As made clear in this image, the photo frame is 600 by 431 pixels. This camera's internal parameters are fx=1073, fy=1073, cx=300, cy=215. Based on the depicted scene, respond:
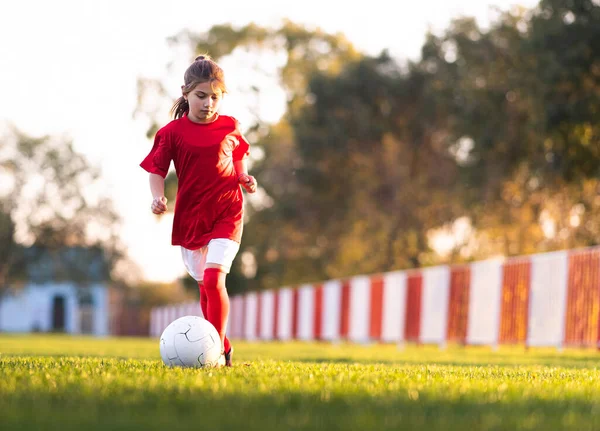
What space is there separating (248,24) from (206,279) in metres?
43.8

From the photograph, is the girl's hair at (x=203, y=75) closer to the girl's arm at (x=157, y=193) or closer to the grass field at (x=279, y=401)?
the girl's arm at (x=157, y=193)

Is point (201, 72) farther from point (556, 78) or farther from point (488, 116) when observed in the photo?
point (488, 116)

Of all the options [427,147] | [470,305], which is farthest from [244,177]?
[427,147]

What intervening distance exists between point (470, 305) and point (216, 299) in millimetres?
14252

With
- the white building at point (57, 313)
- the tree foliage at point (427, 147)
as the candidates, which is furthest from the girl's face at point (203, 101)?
the white building at point (57, 313)

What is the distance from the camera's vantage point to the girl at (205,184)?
23.6 ft

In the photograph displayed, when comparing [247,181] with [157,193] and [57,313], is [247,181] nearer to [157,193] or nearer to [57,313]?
[157,193]

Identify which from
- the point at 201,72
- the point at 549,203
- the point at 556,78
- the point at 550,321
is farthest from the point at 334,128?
the point at 201,72

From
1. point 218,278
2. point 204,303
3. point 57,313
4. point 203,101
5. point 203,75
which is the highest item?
point 203,75

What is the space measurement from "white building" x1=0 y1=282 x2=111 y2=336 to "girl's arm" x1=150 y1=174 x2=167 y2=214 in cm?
9039

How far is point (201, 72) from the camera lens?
7098 mm

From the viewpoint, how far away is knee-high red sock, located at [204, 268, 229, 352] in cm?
717

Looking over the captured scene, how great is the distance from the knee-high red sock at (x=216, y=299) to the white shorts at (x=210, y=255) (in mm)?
74

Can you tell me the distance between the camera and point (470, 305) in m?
20.9
